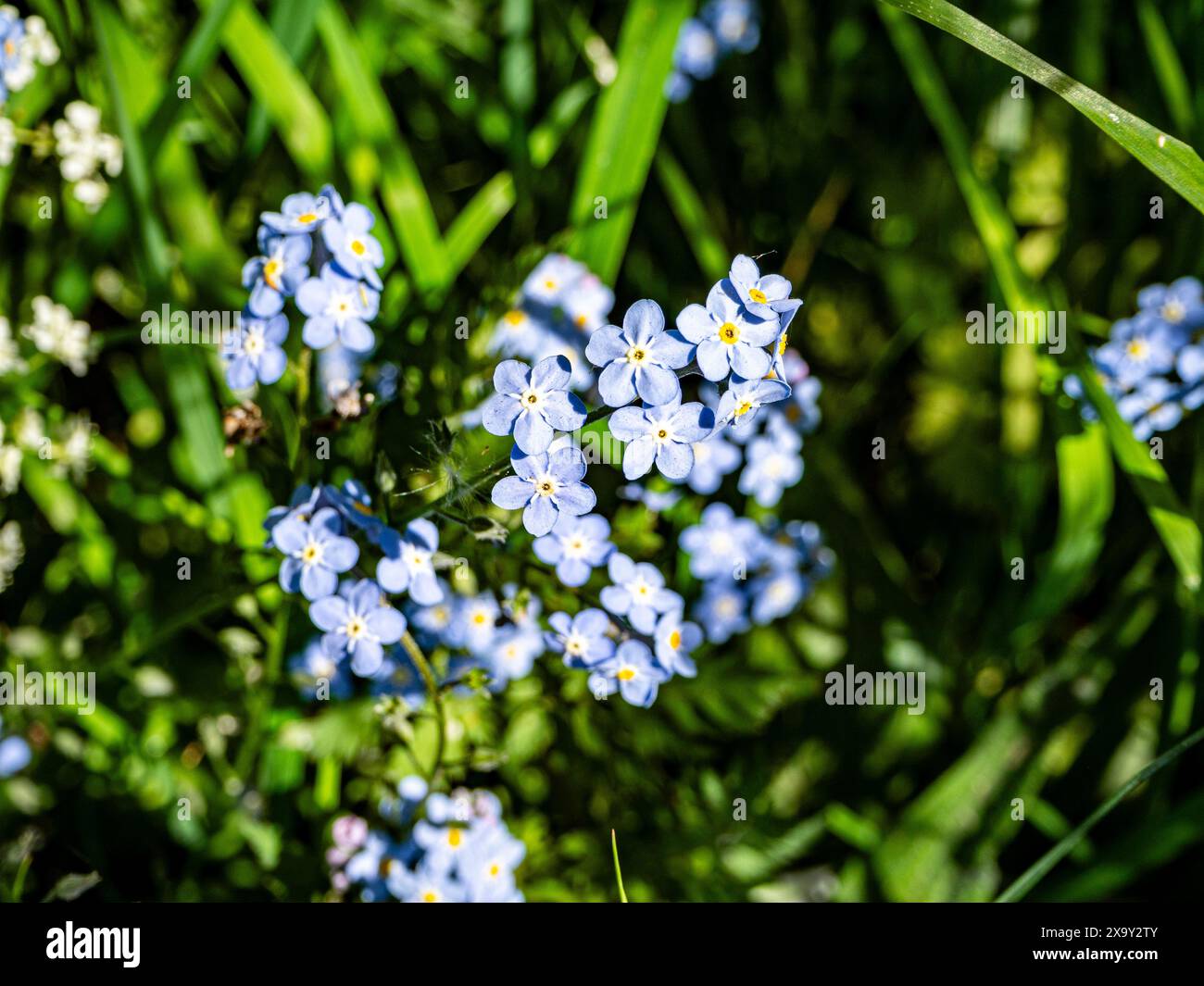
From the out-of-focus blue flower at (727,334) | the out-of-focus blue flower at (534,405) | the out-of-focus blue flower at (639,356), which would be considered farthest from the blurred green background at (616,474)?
the out-of-focus blue flower at (727,334)

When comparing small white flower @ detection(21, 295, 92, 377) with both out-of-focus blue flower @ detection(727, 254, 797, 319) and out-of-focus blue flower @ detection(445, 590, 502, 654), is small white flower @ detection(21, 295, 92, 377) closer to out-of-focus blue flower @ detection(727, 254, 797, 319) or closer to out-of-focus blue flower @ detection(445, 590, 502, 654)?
out-of-focus blue flower @ detection(445, 590, 502, 654)

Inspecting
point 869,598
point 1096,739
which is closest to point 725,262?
point 869,598

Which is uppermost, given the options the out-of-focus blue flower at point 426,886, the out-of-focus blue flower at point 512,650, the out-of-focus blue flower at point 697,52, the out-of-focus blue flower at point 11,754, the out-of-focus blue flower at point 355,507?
the out-of-focus blue flower at point 697,52

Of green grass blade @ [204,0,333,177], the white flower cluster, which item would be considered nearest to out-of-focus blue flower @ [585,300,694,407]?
green grass blade @ [204,0,333,177]

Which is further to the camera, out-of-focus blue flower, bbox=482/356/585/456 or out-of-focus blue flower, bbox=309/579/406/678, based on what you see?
out-of-focus blue flower, bbox=309/579/406/678

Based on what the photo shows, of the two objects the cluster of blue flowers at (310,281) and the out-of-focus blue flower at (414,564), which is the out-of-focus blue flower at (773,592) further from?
the cluster of blue flowers at (310,281)
